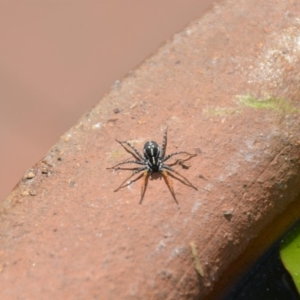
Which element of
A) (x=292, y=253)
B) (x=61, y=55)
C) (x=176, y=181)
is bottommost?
(x=292, y=253)

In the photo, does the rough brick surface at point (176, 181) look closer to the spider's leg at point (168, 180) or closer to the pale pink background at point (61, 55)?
the spider's leg at point (168, 180)

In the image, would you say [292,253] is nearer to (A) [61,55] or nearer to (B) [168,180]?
(B) [168,180]

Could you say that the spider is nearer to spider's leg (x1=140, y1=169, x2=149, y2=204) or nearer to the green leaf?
spider's leg (x1=140, y1=169, x2=149, y2=204)

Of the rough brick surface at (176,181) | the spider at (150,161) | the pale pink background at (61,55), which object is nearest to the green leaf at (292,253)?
the rough brick surface at (176,181)

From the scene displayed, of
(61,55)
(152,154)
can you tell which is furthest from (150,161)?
(61,55)

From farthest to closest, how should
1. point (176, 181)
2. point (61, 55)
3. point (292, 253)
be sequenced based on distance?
point (61, 55) → point (292, 253) → point (176, 181)

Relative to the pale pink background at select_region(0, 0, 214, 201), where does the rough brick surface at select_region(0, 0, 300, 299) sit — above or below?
below

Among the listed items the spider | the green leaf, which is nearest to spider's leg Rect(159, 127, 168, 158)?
the spider

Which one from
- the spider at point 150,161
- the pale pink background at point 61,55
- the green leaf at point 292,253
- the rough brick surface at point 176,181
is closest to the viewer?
the rough brick surface at point 176,181
